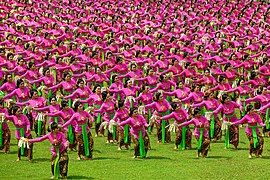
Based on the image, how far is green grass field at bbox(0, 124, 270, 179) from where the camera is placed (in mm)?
29109

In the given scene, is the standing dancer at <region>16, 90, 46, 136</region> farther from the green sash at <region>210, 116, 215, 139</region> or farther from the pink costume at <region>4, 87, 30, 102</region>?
the green sash at <region>210, 116, 215, 139</region>

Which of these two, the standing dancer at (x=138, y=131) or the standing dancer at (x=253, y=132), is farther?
the standing dancer at (x=253, y=132)

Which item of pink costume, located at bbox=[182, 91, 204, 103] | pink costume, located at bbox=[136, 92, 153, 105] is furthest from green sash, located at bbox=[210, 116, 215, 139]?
pink costume, located at bbox=[136, 92, 153, 105]

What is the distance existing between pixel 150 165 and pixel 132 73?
10299 millimetres

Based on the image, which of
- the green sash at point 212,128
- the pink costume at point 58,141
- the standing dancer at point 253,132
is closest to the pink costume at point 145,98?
the green sash at point 212,128

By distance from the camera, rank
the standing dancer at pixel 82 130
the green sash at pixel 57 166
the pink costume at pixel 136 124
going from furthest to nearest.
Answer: the pink costume at pixel 136 124 < the standing dancer at pixel 82 130 < the green sash at pixel 57 166

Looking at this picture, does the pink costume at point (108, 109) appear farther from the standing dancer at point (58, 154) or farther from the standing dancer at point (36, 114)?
the standing dancer at point (58, 154)

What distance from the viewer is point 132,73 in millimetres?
40344

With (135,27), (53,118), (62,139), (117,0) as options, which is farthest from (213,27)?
(62,139)

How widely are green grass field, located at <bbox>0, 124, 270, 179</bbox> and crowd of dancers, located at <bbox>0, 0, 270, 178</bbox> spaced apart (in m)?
0.54

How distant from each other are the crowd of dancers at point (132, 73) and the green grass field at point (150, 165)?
54cm

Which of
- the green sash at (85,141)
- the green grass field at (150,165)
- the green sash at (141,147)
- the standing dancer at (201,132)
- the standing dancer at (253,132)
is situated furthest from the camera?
the standing dancer at (201,132)

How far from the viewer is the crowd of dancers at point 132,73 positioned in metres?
32.0

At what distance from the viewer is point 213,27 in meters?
53.9
